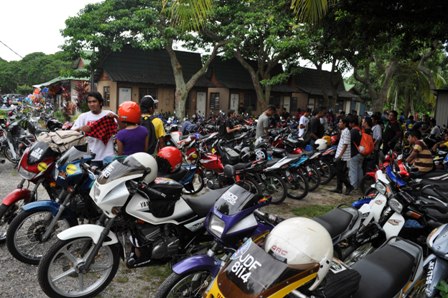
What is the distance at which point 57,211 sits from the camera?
372 cm

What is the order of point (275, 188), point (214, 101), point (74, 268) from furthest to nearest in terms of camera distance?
point (214, 101) < point (275, 188) < point (74, 268)

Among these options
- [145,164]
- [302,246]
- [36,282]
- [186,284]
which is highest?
[145,164]

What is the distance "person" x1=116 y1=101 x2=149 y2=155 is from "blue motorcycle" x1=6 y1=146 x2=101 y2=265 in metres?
0.54

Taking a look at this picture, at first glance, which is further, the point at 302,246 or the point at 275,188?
the point at 275,188

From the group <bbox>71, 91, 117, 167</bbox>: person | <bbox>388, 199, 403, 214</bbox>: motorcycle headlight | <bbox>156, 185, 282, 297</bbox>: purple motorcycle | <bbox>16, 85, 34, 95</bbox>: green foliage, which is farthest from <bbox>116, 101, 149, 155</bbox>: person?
<bbox>16, 85, 34, 95</bbox>: green foliage

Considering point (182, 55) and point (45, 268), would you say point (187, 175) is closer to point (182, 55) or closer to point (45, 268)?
point (45, 268)

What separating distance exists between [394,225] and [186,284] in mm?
2211

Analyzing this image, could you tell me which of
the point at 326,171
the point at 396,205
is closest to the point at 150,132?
the point at 396,205

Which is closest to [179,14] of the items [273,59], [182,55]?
[273,59]

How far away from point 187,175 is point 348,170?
355 cm

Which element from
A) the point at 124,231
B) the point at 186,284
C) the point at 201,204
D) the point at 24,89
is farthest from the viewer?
the point at 24,89

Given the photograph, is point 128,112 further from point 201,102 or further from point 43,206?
point 201,102

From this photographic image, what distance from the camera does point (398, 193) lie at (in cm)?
374

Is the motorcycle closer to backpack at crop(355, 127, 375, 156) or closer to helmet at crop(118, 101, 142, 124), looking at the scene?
helmet at crop(118, 101, 142, 124)
